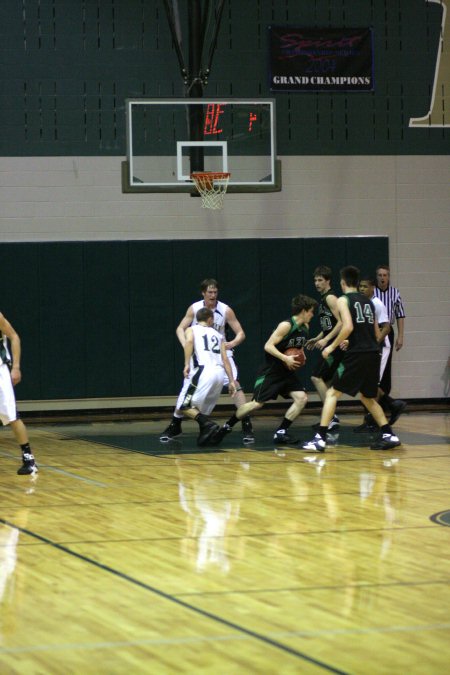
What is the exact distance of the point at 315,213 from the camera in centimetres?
1755

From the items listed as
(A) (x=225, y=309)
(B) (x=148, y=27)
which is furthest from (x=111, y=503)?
(B) (x=148, y=27)

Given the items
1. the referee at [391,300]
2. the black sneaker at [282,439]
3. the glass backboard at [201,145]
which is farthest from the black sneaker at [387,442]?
the glass backboard at [201,145]

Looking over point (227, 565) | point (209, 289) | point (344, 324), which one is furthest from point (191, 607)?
point (209, 289)

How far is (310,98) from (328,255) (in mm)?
2464

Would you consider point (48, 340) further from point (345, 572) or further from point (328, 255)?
point (345, 572)

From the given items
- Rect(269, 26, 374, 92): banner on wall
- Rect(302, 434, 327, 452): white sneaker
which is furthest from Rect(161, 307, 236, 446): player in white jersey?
Rect(269, 26, 374, 92): banner on wall

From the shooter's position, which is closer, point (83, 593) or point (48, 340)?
point (83, 593)

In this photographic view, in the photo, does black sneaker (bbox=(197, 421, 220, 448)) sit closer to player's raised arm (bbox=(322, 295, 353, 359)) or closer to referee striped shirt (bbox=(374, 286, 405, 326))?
player's raised arm (bbox=(322, 295, 353, 359))

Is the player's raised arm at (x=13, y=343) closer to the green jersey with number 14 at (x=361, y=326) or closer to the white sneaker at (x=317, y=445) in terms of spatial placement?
the white sneaker at (x=317, y=445)

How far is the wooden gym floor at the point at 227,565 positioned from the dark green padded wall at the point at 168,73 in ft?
23.0

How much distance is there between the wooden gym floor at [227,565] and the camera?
469 centimetres

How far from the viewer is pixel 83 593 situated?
5746 millimetres

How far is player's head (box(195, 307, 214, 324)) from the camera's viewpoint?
12.6m

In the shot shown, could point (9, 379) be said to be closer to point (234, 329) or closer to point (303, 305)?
point (303, 305)
